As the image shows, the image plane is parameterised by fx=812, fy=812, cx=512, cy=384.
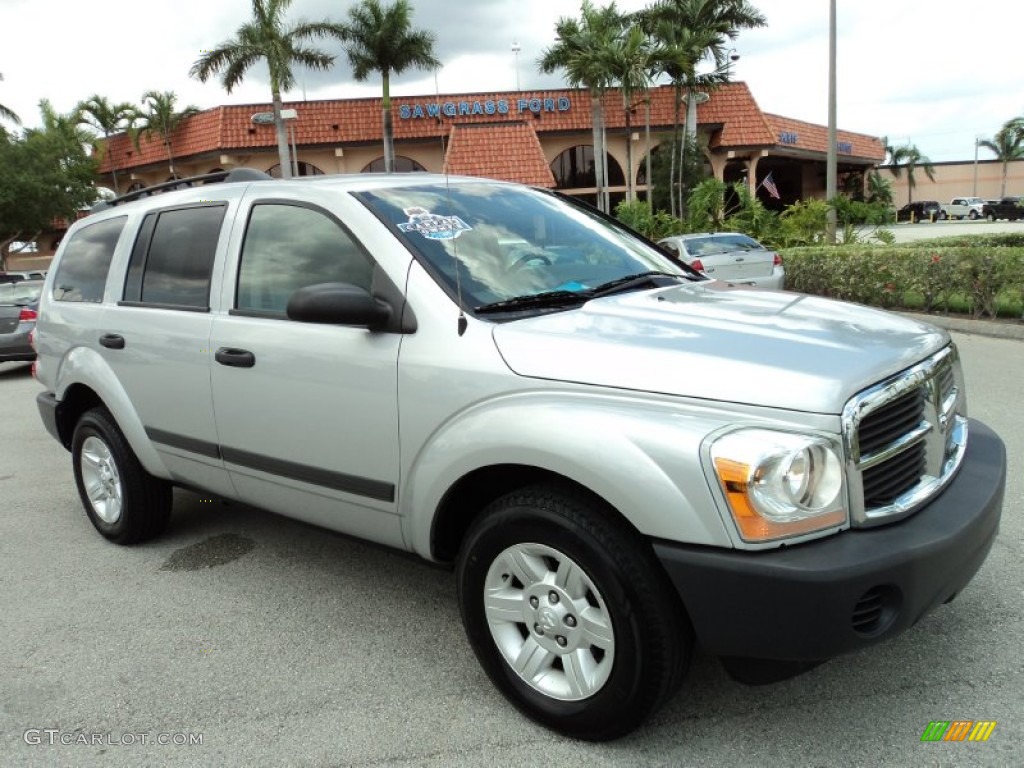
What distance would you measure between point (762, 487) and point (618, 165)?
34.1 metres

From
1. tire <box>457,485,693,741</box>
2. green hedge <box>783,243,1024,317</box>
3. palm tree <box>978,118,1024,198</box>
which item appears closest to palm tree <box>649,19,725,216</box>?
green hedge <box>783,243,1024,317</box>

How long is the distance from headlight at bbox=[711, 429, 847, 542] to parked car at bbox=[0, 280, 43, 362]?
39.9 feet

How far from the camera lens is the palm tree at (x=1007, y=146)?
228ft

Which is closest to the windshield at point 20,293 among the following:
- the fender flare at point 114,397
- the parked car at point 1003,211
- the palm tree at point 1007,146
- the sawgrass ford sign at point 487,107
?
the fender flare at point 114,397

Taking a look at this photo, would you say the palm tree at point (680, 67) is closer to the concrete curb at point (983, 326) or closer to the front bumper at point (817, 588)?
the concrete curb at point (983, 326)

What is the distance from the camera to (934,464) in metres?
2.52

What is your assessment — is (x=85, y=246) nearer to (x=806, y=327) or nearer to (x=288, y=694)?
(x=288, y=694)

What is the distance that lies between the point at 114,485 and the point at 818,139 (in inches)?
1536

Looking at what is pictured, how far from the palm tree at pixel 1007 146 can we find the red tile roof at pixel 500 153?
5850 cm

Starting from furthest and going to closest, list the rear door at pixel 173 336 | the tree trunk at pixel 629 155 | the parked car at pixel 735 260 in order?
the tree trunk at pixel 629 155, the parked car at pixel 735 260, the rear door at pixel 173 336

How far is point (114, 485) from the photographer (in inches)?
176

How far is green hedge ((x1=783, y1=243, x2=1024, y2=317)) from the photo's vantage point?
1022cm

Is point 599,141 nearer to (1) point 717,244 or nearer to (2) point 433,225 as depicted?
(1) point 717,244

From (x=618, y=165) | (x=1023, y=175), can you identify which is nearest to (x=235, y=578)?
(x=618, y=165)
